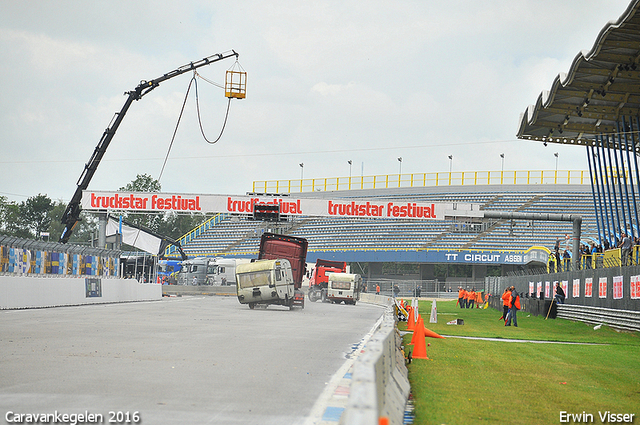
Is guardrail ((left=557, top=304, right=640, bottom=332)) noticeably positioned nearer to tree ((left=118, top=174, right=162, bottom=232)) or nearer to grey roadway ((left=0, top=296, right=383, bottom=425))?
grey roadway ((left=0, top=296, right=383, bottom=425))

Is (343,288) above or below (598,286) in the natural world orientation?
below

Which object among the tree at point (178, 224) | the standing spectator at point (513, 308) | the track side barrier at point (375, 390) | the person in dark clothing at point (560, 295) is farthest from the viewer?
the tree at point (178, 224)

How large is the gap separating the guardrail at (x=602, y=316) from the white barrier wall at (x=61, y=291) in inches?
825

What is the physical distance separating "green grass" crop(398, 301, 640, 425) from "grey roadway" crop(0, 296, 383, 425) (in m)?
1.54

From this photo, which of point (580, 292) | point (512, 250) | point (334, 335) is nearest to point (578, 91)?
point (580, 292)

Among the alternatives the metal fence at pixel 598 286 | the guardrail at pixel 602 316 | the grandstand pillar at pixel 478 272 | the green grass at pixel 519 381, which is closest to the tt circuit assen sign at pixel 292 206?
the metal fence at pixel 598 286

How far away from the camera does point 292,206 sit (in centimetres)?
4347

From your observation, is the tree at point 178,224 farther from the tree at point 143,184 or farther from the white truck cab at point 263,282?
the white truck cab at point 263,282

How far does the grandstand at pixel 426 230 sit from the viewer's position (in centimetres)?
6531

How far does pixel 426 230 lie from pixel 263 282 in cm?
3969

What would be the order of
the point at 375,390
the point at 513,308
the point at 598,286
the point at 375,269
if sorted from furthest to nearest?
the point at 375,269
the point at 598,286
the point at 513,308
the point at 375,390

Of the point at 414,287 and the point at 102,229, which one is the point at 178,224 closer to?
the point at 414,287

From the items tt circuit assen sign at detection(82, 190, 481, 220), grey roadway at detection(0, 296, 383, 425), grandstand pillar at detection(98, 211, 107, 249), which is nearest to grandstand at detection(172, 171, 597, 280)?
tt circuit assen sign at detection(82, 190, 481, 220)

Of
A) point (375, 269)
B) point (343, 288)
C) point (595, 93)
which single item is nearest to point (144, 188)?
point (375, 269)
